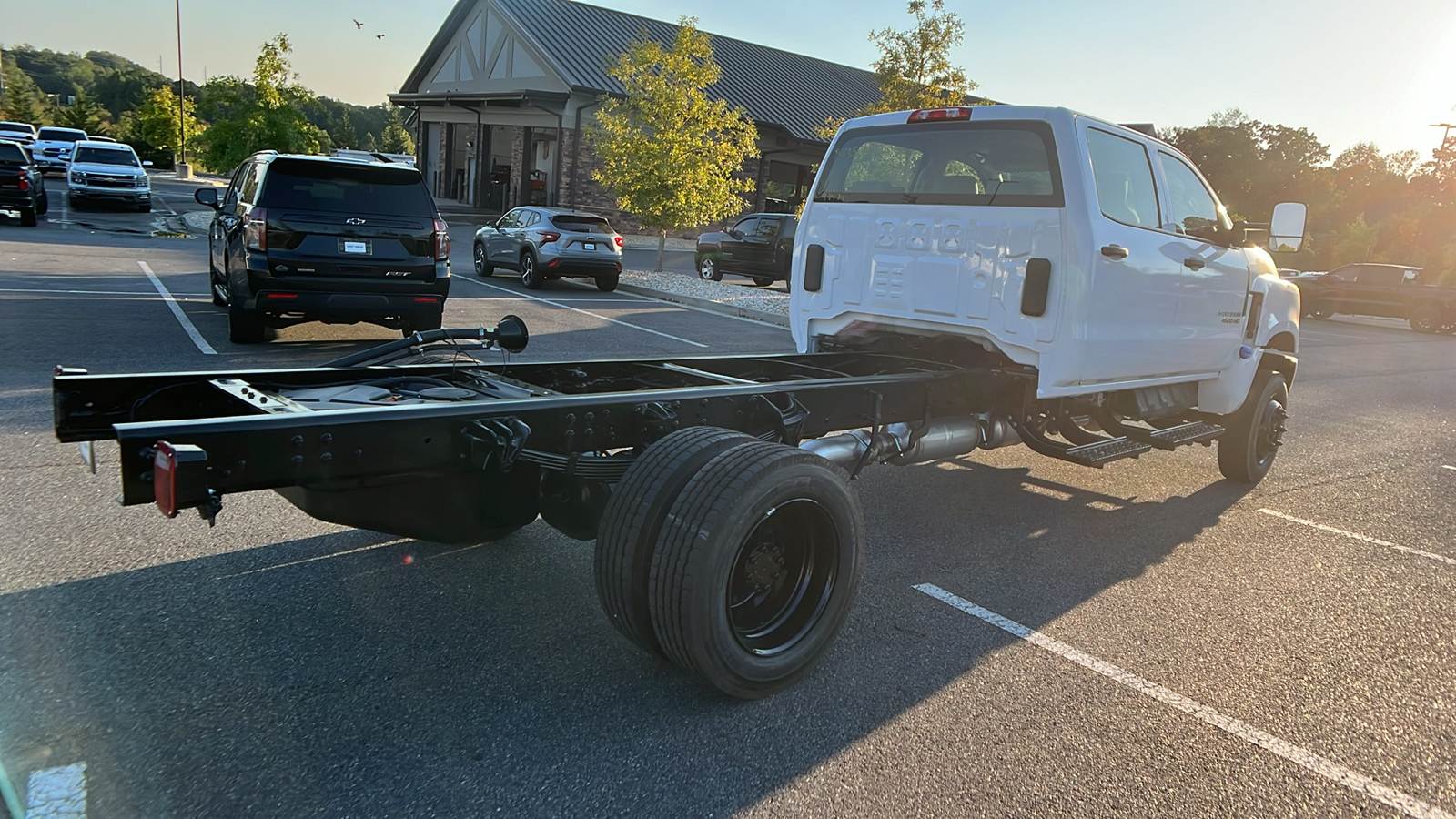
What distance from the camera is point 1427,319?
999 inches

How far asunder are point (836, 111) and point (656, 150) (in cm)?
1897

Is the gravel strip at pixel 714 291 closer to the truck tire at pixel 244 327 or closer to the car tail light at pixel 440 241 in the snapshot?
the car tail light at pixel 440 241

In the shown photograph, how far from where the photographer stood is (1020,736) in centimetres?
323

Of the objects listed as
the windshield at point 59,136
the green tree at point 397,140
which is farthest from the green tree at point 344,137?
the windshield at point 59,136

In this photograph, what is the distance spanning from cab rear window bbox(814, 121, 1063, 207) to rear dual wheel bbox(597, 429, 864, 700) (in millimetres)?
2520

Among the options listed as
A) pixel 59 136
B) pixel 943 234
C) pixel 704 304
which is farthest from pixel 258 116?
pixel 943 234

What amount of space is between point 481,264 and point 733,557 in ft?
56.8

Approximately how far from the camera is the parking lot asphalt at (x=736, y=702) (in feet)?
9.17

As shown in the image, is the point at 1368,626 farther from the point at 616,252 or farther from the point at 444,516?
the point at 616,252

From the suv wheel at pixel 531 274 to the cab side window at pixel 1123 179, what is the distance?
43.8 feet

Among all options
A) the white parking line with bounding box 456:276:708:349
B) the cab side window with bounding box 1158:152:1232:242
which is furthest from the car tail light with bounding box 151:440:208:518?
the white parking line with bounding box 456:276:708:349

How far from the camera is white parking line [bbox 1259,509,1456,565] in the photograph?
5734 millimetres

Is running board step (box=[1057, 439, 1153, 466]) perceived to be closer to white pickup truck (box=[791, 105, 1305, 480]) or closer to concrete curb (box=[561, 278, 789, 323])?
white pickup truck (box=[791, 105, 1305, 480])

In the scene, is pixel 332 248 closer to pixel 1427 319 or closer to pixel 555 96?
pixel 555 96
